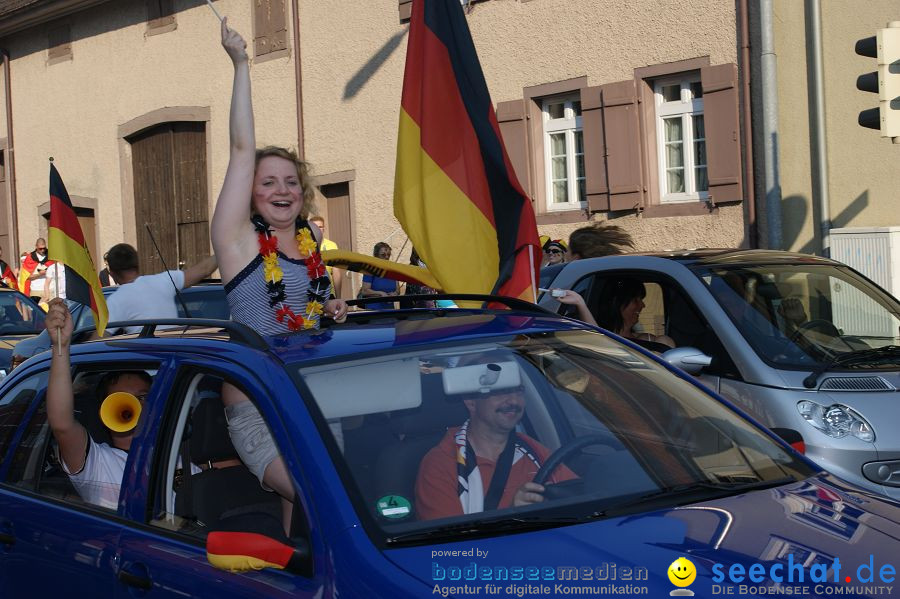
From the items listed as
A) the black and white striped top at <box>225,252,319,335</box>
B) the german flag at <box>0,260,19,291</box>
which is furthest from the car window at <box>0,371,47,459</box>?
the german flag at <box>0,260,19,291</box>

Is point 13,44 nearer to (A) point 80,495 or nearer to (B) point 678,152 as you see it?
(B) point 678,152

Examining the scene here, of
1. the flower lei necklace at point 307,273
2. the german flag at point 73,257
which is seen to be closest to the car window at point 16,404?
the flower lei necklace at point 307,273

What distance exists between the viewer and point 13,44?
27688 millimetres

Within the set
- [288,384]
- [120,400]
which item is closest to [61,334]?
[120,400]

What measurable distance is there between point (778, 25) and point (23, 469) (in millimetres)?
11160

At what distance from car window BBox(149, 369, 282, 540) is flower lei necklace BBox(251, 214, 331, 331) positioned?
2.42 ft

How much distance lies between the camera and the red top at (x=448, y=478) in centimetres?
324

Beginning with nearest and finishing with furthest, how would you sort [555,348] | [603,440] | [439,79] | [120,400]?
[603,440], [555,348], [120,400], [439,79]

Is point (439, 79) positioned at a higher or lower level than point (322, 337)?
higher

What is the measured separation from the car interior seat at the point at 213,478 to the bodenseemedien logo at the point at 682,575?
1.36 metres

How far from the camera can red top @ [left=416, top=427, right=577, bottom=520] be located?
128 inches

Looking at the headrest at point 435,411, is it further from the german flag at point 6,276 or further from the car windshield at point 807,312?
the german flag at point 6,276

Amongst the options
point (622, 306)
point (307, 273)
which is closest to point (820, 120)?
point (622, 306)

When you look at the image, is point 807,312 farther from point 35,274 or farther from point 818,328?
point 35,274
